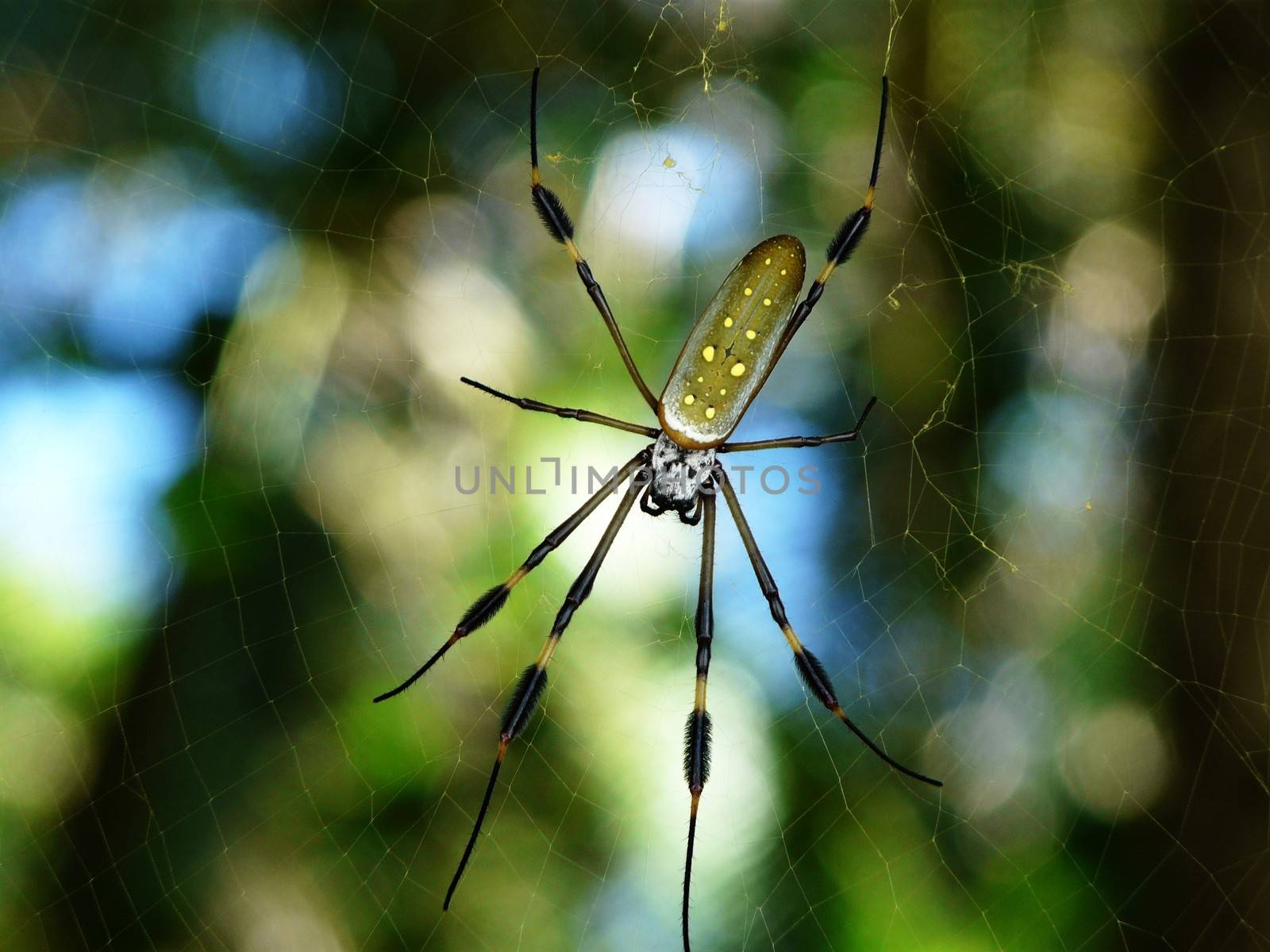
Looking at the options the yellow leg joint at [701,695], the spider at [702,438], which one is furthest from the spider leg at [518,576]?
the yellow leg joint at [701,695]

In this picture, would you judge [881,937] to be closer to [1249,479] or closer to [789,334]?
[1249,479]

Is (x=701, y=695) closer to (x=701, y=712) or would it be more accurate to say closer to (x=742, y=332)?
(x=701, y=712)

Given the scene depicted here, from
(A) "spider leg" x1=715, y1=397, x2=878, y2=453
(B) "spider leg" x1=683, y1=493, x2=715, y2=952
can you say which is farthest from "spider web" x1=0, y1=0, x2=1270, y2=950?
(A) "spider leg" x1=715, y1=397, x2=878, y2=453

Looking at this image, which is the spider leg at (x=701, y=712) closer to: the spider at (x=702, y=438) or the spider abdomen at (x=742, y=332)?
the spider at (x=702, y=438)

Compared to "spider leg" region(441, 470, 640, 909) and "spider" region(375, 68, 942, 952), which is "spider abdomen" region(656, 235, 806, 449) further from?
"spider leg" region(441, 470, 640, 909)

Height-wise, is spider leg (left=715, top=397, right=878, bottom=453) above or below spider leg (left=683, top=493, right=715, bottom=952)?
above

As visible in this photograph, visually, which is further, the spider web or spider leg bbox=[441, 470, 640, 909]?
the spider web

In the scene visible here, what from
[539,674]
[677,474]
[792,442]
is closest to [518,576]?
[539,674]
